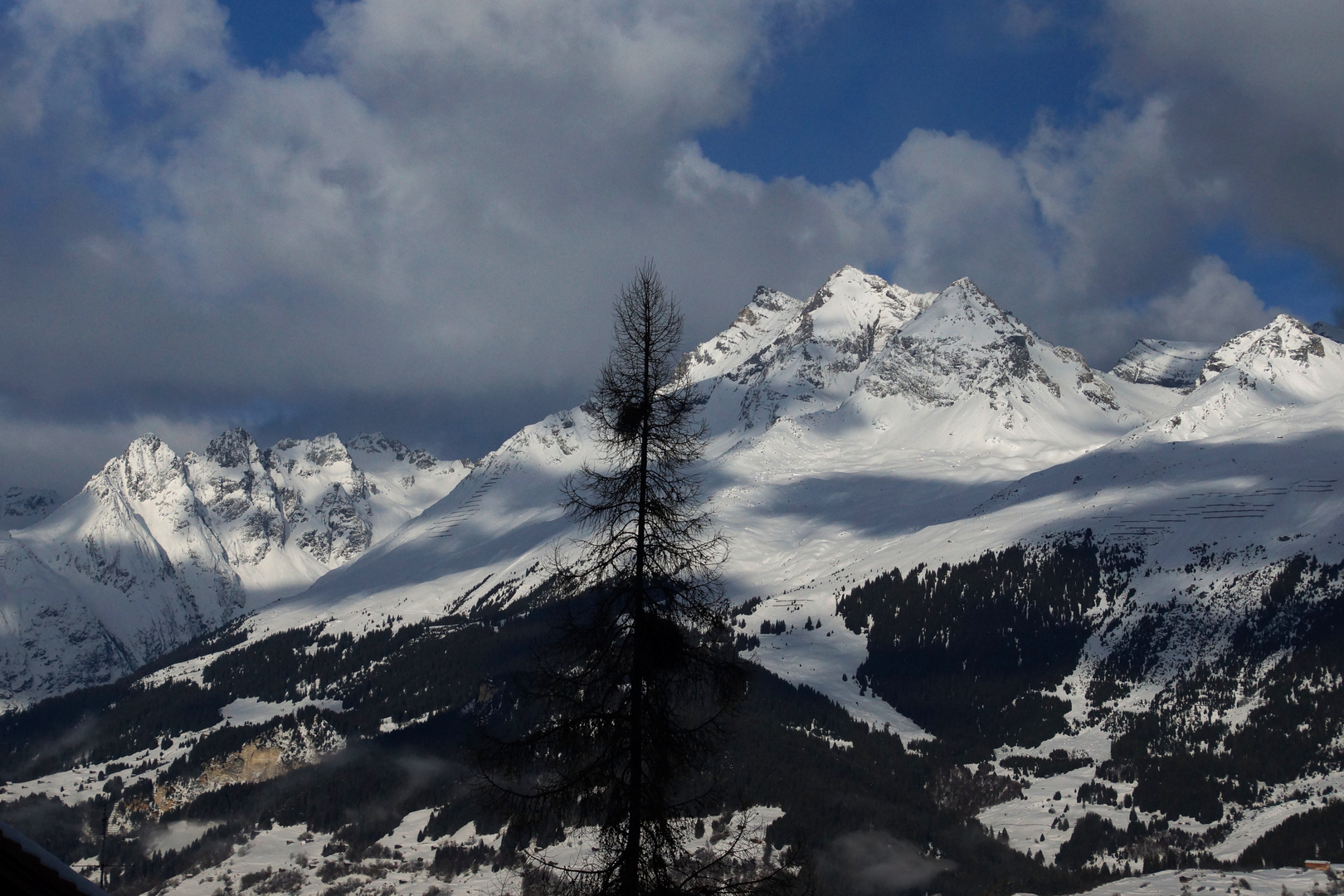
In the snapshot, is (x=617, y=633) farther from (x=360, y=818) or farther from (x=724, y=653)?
(x=360, y=818)

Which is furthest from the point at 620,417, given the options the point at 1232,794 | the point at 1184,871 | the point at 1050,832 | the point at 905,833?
the point at 1232,794

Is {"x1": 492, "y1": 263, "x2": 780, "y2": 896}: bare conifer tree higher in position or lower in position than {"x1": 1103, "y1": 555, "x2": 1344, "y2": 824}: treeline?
higher

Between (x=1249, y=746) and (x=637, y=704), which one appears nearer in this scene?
(x=637, y=704)

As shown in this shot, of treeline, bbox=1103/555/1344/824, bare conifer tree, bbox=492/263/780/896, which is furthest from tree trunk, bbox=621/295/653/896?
treeline, bbox=1103/555/1344/824

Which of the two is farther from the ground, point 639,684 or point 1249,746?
point 639,684

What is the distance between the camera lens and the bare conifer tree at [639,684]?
18328 mm

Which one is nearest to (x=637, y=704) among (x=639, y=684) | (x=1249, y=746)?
(x=639, y=684)

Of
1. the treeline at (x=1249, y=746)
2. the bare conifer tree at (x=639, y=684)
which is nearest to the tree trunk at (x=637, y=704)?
the bare conifer tree at (x=639, y=684)

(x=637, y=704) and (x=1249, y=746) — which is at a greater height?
(x=637, y=704)

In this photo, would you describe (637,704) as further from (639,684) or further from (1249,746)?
Answer: (1249,746)

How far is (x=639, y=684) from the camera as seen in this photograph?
61.3 ft

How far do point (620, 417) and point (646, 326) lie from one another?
180 centimetres

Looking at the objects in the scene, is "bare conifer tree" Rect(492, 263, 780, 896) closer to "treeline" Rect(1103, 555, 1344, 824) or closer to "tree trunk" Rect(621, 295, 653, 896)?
"tree trunk" Rect(621, 295, 653, 896)

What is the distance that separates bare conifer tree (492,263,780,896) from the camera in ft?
60.1
